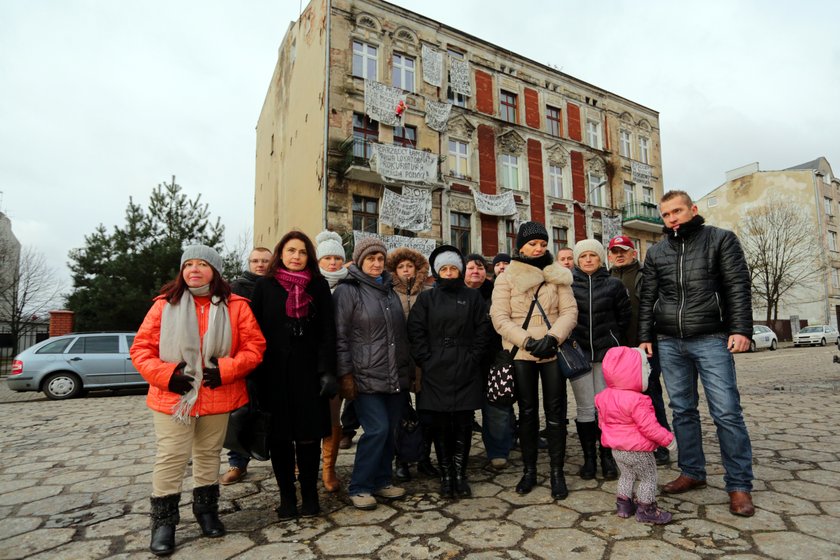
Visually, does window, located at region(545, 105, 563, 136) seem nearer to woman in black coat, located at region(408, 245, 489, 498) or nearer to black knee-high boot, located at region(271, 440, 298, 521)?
woman in black coat, located at region(408, 245, 489, 498)

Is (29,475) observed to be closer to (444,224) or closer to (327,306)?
(327,306)

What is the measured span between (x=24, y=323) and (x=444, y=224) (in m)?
17.8

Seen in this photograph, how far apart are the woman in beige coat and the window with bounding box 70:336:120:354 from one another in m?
11.2

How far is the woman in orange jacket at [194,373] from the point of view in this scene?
111 inches

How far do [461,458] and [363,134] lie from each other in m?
16.8

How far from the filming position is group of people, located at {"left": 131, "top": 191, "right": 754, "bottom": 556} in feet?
9.77

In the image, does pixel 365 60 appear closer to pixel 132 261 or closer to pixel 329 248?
pixel 132 261

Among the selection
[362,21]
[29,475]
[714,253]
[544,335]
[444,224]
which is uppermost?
[362,21]

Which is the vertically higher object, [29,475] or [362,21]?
[362,21]

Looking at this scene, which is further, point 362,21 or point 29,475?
point 362,21

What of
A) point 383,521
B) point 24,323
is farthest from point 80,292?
point 383,521

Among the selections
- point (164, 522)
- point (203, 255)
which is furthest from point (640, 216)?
point (164, 522)

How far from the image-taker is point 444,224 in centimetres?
1997

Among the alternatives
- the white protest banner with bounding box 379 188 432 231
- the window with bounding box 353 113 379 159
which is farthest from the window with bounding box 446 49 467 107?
the white protest banner with bounding box 379 188 432 231
